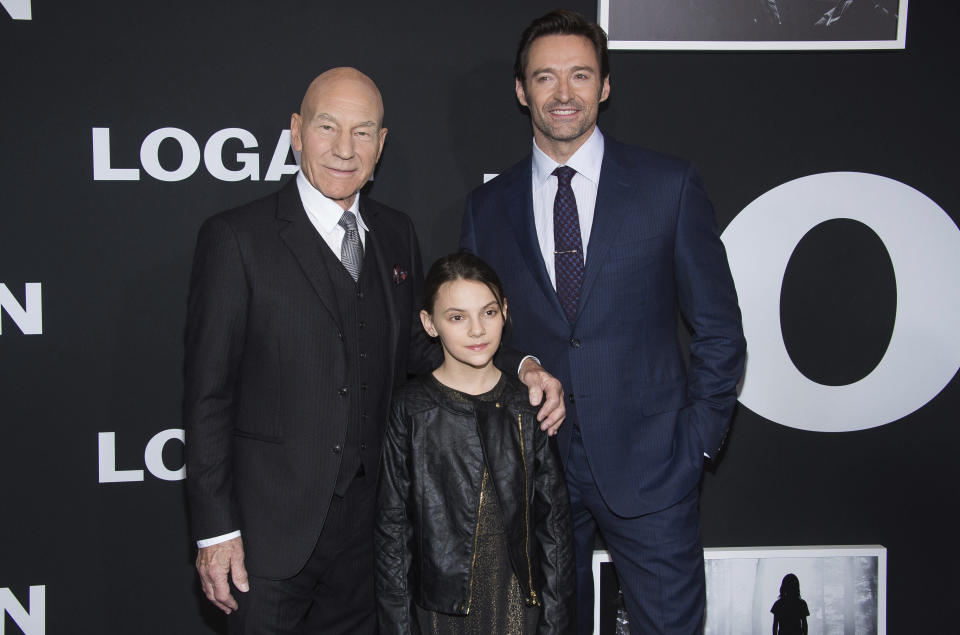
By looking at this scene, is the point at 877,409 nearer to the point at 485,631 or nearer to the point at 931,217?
the point at 931,217

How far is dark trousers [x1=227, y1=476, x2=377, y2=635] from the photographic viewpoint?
6.53 feet

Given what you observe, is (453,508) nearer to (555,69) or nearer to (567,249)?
(567,249)

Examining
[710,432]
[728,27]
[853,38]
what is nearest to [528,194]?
[710,432]

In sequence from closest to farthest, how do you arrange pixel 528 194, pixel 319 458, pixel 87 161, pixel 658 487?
pixel 319 458 → pixel 658 487 → pixel 528 194 → pixel 87 161

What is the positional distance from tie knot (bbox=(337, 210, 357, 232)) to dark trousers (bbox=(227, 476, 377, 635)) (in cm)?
69

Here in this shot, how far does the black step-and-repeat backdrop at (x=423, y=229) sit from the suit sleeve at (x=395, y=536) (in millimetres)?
1067

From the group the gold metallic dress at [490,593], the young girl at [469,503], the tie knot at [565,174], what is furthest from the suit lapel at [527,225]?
the gold metallic dress at [490,593]

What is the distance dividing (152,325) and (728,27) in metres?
2.43

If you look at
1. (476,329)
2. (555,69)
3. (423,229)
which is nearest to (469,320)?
(476,329)

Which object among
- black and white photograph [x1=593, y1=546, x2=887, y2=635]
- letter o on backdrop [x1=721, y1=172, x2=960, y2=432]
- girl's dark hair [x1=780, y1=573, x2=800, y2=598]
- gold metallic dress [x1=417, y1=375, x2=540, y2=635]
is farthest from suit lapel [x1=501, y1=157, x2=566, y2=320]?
girl's dark hair [x1=780, y1=573, x2=800, y2=598]

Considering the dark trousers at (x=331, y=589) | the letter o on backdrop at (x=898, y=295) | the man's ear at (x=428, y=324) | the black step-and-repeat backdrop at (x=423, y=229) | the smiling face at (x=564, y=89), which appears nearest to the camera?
the dark trousers at (x=331, y=589)

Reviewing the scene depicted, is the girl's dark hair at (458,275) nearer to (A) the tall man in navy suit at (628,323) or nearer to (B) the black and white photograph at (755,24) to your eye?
(A) the tall man in navy suit at (628,323)

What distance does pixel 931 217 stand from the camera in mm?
2990

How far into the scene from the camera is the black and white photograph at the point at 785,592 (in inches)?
119
